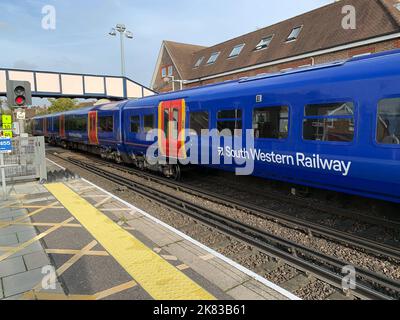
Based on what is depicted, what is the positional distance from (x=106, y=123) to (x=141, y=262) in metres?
11.7

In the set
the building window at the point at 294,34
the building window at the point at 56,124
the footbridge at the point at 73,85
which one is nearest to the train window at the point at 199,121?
the footbridge at the point at 73,85

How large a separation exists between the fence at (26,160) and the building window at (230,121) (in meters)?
5.72


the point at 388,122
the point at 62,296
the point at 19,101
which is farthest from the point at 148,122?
the point at 62,296

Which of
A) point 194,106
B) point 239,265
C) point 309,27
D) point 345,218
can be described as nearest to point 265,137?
point 345,218

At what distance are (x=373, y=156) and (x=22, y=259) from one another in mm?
5359

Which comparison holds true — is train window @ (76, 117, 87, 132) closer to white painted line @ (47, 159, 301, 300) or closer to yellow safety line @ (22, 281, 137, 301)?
white painted line @ (47, 159, 301, 300)

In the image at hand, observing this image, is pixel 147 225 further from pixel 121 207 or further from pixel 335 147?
pixel 335 147

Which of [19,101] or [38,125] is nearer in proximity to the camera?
[19,101]

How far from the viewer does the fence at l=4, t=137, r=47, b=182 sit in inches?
395

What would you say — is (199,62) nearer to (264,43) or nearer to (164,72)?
(164,72)

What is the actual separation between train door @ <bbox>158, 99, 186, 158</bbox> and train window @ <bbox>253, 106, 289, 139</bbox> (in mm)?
2992

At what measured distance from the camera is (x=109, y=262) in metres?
4.32

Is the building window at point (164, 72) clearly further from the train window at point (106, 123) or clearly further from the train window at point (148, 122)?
the train window at point (148, 122)

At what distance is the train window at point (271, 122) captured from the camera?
21.7 ft
